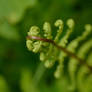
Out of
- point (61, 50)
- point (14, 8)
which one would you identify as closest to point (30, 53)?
point (14, 8)

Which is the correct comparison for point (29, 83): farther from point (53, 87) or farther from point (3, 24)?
point (3, 24)

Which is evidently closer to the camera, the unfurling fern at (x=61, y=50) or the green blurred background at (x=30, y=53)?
the unfurling fern at (x=61, y=50)

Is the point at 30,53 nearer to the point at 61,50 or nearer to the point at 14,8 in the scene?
the point at 14,8

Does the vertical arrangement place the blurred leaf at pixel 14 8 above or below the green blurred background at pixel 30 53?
above

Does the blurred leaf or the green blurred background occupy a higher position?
the blurred leaf

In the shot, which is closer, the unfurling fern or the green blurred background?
the unfurling fern

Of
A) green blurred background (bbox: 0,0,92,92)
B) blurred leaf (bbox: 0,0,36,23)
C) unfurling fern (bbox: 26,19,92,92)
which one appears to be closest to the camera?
unfurling fern (bbox: 26,19,92,92)

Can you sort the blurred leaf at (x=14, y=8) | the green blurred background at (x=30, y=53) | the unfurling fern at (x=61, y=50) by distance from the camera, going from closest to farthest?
the unfurling fern at (x=61, y=50)
the blurred leaf at (x=14, y=8)
the green blurred background at (x=30, y=53)
